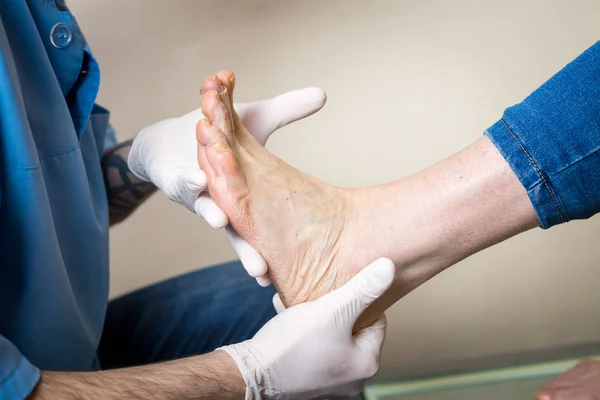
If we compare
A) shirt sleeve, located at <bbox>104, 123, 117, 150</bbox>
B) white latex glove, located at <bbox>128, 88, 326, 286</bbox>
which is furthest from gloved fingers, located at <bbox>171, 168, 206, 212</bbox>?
shirt sleeve, located at <bbox>104, 123, 117, 150</bbox>

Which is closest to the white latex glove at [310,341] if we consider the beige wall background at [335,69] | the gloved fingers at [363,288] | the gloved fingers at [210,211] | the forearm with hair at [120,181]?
the gloved fingers at [363,288]

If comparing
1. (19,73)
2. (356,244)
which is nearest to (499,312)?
(356,244)

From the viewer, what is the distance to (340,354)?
708 millimetres

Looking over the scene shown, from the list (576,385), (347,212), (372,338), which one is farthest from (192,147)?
(576,385)

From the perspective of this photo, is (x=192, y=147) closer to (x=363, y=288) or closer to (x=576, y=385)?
(x=363, y=288)

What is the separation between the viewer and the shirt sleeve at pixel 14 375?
0.47 metres

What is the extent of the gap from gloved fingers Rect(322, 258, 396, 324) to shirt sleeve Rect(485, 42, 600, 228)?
0.17 meters

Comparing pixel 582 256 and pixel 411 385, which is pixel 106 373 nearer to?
pixel 411 385

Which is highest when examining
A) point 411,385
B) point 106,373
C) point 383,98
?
point 383,98

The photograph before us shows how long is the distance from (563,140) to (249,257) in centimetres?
36

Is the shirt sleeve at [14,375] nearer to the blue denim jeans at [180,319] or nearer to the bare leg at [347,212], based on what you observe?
the bare leg at [347,212]

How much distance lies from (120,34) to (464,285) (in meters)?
0.93

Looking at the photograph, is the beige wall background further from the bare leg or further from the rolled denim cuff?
the rolled denim cuff

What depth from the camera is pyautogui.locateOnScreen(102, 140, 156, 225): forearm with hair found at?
3.07ft
